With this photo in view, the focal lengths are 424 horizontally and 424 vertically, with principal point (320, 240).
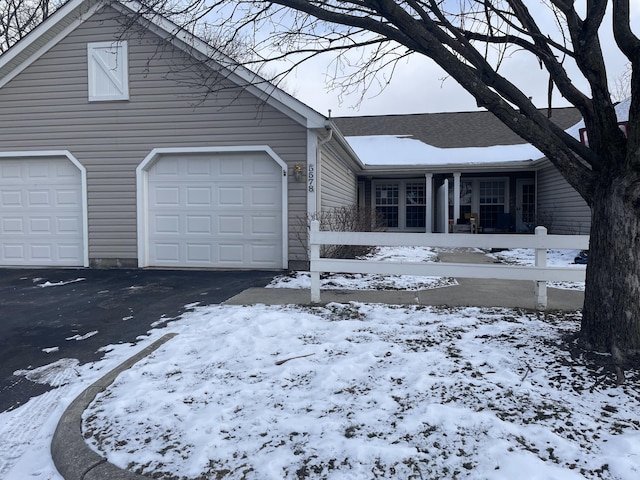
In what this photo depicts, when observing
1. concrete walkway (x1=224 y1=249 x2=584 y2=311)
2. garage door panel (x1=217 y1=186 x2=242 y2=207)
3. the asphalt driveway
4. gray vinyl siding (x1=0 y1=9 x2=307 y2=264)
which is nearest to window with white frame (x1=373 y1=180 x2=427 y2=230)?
garage door panel (x1=217 y1=186 x2=242 y2=207)

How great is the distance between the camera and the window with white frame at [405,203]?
17.5m

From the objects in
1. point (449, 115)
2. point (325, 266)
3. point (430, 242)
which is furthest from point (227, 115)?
point (449, 115)

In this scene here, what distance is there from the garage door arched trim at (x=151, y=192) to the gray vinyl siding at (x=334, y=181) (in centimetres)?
110

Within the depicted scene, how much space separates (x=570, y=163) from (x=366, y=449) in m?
2.90

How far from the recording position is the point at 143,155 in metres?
8.75

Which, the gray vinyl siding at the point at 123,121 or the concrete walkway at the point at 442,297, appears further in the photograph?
the gray vinyl siding at the point at 123,121

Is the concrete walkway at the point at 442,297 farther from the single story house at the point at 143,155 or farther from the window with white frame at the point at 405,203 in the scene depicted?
the window with white frame at the point at 405,203

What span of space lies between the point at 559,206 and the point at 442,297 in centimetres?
981

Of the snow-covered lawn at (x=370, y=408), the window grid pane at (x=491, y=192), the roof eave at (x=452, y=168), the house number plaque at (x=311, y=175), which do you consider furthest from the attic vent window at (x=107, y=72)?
the window grid pane at (x=491, y=192)

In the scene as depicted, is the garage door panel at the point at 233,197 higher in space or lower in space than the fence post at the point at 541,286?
higher

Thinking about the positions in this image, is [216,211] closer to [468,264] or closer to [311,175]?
[311,175]

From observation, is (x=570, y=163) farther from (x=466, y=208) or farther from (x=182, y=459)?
(x=466, y=208)

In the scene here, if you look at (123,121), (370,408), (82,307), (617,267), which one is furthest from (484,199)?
(370,408)

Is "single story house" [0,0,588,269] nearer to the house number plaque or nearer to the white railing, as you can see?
the house number plaque
